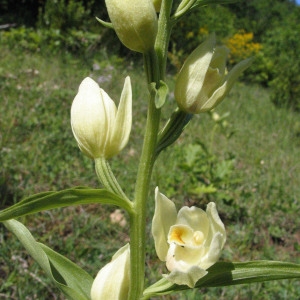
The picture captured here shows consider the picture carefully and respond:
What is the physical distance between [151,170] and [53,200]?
8.5 inches

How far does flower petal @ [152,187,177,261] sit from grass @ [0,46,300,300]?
2.33 feet

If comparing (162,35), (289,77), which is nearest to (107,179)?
(162,35)

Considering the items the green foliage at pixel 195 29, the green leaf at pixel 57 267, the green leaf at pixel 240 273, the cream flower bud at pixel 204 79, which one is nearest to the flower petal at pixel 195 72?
the cream flower bud at pixel 204 79

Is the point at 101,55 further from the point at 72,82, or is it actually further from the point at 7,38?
the point at 72,82

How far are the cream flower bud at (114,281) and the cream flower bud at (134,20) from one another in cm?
44

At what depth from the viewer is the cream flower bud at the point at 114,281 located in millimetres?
929

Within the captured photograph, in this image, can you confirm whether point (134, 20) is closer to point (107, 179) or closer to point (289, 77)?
point (107, 179)

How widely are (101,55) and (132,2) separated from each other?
4.75 metres

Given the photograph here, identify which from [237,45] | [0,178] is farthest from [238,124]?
[237,45]

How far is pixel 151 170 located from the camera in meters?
0.92

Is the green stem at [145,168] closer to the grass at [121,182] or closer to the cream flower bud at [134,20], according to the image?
the cream flower bud at [134,20]

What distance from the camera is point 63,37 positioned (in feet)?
19.1

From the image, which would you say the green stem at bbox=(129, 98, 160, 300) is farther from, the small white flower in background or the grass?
the grass

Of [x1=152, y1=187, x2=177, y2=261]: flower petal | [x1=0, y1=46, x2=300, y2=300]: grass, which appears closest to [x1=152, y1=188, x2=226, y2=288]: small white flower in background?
[x1=152, y1=187, x2=177, y2=261]: flower petal
